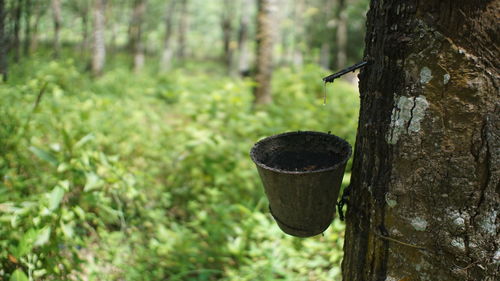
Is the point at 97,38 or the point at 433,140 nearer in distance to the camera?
the point at 433,140

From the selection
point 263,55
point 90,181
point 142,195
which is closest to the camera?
point 90,181

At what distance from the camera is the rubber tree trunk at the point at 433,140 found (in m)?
1.13

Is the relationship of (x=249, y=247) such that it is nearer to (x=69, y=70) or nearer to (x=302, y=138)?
(x=302, y=138)

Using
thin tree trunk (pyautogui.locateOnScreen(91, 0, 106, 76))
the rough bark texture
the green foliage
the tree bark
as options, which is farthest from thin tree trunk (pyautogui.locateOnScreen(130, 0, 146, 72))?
the green foliage

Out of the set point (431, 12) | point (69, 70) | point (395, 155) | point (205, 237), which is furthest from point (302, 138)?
point (69, 70)

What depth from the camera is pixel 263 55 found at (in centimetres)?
662

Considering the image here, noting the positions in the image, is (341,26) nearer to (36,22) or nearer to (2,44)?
(36,22)

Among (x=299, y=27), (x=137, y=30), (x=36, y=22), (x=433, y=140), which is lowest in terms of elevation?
(x=433, y=140)

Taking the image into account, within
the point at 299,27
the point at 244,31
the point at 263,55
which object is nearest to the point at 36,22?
the point at 244,31

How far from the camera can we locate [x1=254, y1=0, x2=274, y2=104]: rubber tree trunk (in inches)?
257

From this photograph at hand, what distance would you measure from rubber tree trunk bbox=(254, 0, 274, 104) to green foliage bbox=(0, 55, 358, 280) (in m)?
1.34

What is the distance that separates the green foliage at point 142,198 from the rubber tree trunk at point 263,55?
1.34m

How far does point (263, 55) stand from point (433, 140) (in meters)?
5.67

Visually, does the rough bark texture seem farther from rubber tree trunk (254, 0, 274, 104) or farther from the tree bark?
the tree bark
